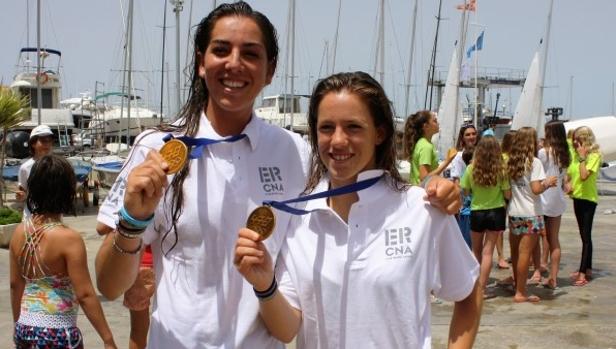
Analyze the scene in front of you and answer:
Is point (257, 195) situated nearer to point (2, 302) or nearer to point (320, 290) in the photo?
point (320, 290)

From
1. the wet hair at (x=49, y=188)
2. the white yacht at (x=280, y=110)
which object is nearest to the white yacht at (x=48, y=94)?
the white yacht at (x=280, y=110)

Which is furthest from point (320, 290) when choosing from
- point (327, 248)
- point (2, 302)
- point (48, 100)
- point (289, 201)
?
point (48, 100)

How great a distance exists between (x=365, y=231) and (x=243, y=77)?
2.17 ft

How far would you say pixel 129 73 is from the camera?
27.9 meters

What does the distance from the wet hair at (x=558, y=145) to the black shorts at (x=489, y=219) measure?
1213 mm

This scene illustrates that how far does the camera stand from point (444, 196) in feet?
6.89

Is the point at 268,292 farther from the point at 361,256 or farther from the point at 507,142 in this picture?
the point at 507,142

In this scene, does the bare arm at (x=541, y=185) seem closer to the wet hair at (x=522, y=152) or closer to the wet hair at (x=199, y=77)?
the wet hair at (x=522, y=152)

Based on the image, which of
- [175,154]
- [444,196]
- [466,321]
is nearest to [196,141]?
[175,154]

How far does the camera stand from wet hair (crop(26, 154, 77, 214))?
3768 mm

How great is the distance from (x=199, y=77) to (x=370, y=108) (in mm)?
690

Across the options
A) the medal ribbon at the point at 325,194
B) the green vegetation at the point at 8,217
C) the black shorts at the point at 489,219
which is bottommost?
the green vegetation at the point at 8,217

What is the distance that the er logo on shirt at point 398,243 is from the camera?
82.0 inches

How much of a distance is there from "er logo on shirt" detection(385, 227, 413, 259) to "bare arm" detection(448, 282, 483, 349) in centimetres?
30
